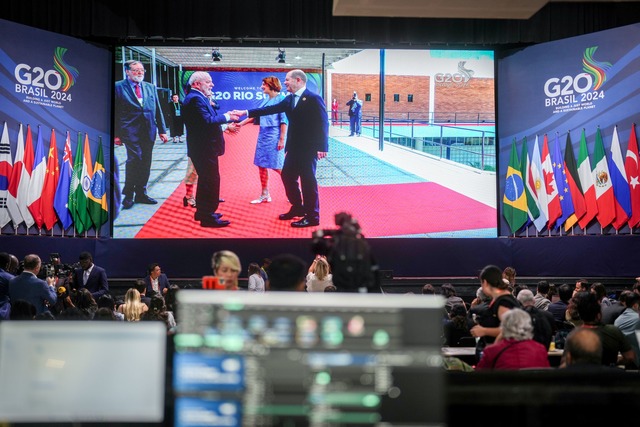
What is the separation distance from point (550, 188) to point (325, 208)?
3711mm

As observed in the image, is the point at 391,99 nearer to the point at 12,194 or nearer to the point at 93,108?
the point at 93,108

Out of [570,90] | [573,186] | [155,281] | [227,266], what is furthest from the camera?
[570,90]

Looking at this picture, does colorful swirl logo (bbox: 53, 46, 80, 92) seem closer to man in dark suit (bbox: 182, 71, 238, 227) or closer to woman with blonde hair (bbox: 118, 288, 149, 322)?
man in dark suit (bbox: 182, 71, 238, 227)

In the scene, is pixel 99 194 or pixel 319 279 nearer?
pixel 319 279

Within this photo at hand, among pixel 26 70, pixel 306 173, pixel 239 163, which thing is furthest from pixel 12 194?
pixel 306 173

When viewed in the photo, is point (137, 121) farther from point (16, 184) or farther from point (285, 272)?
point (285, 272)

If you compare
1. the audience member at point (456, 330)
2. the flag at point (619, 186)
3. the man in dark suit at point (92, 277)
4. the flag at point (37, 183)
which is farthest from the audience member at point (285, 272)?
the flag at point (619, 186)

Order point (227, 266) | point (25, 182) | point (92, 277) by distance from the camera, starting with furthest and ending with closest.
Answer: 1. point (25, 182)
2. point (92, 277)
3. point (227, 266)

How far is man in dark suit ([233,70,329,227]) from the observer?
1438 cm

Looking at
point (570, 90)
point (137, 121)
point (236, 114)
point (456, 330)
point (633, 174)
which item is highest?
point (570, 90)

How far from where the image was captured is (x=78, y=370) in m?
2.20

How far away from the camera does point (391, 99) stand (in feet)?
47.6

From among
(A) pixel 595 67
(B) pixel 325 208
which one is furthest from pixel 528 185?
(B) pixel 325 208

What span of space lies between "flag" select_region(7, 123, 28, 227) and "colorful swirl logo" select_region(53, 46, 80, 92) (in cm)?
130
